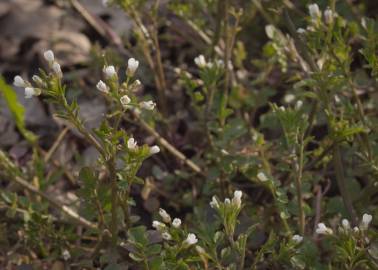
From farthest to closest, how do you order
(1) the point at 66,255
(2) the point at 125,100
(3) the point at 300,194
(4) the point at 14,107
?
(4) the point at 14,107
(1) the point at 66,255
(3) the point at 300,194
(2) the point at 125,100

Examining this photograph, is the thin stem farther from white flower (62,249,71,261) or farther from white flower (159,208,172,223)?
white flower (62,249,71,261)

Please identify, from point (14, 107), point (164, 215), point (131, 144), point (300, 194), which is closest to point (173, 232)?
point (164, 215)

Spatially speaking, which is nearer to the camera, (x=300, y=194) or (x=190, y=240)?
(x=190, y=240)

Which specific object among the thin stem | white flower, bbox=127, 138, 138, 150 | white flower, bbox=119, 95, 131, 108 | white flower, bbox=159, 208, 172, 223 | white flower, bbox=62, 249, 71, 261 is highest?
white flower, bbox=119, 95, 131, 108

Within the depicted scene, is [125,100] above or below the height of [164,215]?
above

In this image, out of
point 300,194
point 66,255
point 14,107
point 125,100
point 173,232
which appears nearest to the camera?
point 125,100

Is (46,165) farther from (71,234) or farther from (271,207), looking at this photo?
(271,207)

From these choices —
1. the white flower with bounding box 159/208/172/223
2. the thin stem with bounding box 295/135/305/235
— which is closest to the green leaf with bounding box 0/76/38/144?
the white flower with bounding box 159/208/172/223

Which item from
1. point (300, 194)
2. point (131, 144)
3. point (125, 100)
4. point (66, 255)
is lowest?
point (66, 255)

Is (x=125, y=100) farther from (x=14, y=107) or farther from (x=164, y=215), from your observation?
(x=14, y=107)

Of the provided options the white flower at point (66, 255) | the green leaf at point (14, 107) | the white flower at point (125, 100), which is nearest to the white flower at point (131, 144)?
the white flower at point (125, 100)

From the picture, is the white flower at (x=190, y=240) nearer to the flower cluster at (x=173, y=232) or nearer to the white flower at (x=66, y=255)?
the flower cluster at (x=173, y=232)
